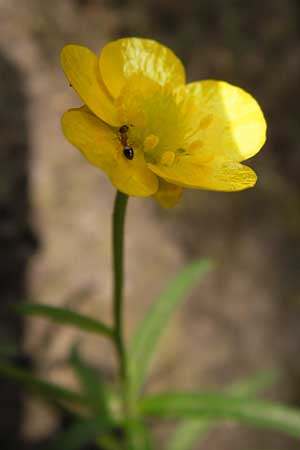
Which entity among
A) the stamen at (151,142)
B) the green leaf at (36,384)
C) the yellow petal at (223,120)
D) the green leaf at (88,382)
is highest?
the yellow petal at (223,120)

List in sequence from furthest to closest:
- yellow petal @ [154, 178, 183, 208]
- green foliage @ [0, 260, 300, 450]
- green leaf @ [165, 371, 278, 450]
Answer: green leaf @ [165, 371, 278, 450] < green foliage @ [0, 260, 300, 450] < yellow petal @ [154, 178, 183, 208]

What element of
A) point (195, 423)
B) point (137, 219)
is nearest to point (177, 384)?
point (195, 423)

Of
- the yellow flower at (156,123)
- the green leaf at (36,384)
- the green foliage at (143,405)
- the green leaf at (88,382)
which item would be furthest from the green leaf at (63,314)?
the green leaf at (88,382)

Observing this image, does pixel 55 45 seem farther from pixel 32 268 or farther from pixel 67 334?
pixel 67 334

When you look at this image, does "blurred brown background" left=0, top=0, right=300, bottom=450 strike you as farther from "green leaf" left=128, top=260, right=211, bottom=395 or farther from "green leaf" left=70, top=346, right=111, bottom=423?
"green leaf" left=128, top=260, right=211, bottom=395

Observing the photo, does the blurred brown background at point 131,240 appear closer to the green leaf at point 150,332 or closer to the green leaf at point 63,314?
the green leaf at point 150,332

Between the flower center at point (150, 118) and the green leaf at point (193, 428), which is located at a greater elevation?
the flower center at point (150, 118)

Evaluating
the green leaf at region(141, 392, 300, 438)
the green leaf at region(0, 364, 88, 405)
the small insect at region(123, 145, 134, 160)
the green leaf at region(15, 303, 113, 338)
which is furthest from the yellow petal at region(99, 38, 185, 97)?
the green leaf at region(141, 392, 300, 438)

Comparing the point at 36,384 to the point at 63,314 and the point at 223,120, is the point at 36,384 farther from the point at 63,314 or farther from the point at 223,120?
the point at 223,120
